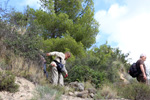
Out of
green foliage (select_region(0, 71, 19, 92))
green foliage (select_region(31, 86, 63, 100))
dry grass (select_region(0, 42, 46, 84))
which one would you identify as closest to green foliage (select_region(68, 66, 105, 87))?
dry grass (select_region(0, 42, 46, 84))

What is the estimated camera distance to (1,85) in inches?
225

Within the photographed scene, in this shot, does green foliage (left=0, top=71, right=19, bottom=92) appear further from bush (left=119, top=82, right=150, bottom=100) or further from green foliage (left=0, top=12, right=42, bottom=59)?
bush (left=119, top=82, right=150, bottom=100)

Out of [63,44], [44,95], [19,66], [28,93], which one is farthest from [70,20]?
[44,95]

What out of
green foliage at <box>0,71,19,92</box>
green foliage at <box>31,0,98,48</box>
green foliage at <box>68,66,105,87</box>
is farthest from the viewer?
green foliage at <box>31,0,98,48</box>

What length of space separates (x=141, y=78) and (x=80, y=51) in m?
7.57

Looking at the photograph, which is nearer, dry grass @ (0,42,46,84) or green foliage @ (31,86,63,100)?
green foliage @ (31,86,63,100)

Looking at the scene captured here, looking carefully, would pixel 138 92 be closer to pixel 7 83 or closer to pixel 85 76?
pixel 85 76

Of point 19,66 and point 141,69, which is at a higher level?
point 19,66

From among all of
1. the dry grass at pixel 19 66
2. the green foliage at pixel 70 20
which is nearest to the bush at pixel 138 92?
the dry grass at pixel 19 66

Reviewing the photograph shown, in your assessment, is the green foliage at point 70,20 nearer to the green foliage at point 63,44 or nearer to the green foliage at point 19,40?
the green foliage at point 63,44

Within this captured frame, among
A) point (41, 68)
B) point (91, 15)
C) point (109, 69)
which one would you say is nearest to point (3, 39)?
point (41, 68)

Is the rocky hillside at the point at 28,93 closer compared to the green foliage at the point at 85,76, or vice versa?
the rocky hillside at the point at 28,93

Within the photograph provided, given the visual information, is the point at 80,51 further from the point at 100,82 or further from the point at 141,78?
the point at 141,78

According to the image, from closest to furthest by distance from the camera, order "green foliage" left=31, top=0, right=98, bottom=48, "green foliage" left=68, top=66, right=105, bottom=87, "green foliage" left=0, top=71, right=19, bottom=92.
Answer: "green foliage" left=0, top=71, right=19, bottom=92
"green foliage" left=68, top=66, right=105, bottom=87
"green foliage" left=31, top=0, right=98, bottom=48
